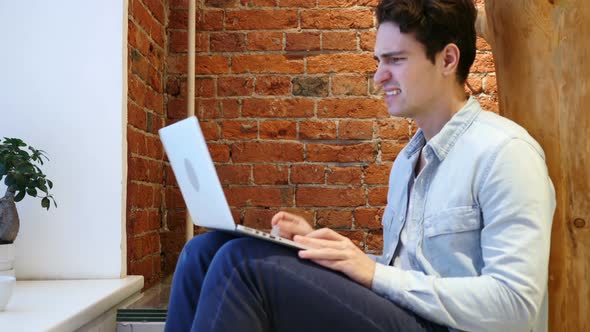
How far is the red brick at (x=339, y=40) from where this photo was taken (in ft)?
8.77

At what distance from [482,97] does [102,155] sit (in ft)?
4.90

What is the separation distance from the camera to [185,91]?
2725 millimetres

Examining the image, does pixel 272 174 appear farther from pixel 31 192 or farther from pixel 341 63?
pixel 31 192

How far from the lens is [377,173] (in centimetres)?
266

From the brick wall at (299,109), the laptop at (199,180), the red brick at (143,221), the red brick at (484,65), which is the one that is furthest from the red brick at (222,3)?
the laptop at (199,180)

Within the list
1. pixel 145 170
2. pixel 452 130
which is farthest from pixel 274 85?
pixel 452 130

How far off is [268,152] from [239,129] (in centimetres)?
15

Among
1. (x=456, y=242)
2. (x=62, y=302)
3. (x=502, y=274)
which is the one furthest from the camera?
(x=62, y=302)

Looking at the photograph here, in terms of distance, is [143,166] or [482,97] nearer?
[143,166]

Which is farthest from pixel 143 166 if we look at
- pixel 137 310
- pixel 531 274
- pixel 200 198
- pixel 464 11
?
pixel 531 274

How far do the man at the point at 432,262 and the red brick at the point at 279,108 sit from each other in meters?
1.27

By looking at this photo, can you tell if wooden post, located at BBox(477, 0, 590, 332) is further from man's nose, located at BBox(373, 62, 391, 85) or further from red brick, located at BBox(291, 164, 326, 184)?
red brick, located at BBox(291, 164, 326, 184)

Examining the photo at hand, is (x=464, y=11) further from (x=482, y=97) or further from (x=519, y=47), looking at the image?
(x=482, y=97)

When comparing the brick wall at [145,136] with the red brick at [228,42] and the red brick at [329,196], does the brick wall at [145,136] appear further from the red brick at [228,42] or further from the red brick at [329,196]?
the red brick at [329,196]
